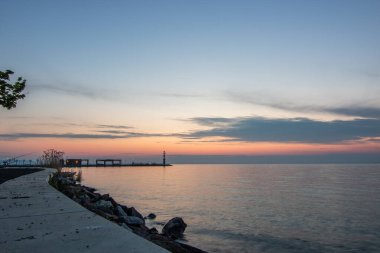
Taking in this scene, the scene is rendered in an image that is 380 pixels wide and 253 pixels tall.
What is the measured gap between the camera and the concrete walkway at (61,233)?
5.40m

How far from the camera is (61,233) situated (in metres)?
6.40

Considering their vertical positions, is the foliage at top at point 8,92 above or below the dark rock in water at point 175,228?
above

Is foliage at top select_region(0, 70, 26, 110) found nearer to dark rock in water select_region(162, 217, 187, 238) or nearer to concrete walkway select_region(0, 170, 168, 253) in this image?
concrete walkway select_region(0, 170, 168, 253)

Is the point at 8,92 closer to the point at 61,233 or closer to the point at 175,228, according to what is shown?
the point at 61,233

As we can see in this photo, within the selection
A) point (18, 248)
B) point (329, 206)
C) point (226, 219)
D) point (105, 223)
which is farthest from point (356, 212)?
point (18, 248)

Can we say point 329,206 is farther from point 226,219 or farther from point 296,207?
point 226,219

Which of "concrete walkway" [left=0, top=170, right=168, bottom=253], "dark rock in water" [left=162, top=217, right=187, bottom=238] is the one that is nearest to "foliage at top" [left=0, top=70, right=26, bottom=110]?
"concrete walkway" [left=0, top=170, right=168, bottom=253]

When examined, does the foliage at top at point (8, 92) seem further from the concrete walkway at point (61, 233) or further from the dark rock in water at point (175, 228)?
the dark rock in water at point (175, 228)

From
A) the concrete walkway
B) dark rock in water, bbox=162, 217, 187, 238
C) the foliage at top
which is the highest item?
the foliage at top

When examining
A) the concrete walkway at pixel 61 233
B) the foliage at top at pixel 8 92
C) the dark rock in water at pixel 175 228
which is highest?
the foliage at top at pixel 8 92

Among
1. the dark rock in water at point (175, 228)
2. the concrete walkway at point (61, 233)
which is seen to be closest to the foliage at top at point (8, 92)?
the concrete walkway at point (61, 233)

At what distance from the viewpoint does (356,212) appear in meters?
24.2

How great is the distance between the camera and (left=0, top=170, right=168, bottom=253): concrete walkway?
5.40 m

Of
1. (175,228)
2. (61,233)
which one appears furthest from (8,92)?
(175,228)
